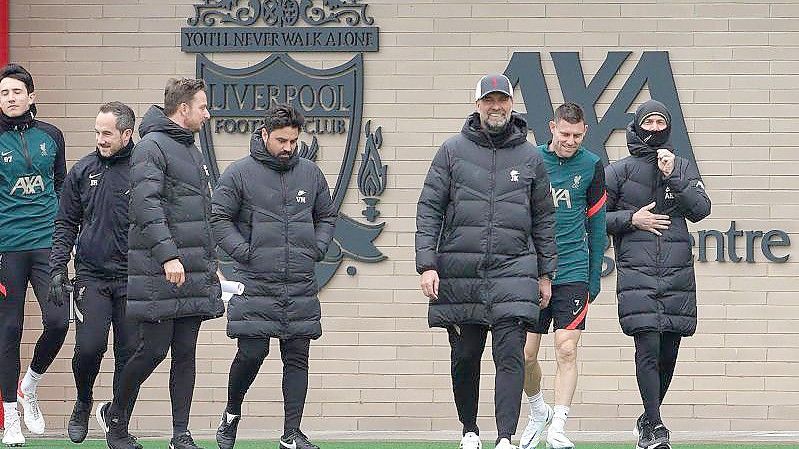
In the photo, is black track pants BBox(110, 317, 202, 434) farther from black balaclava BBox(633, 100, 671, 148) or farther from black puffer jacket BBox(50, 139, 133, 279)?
black balaclava BBox(633, 100, 671, 148)

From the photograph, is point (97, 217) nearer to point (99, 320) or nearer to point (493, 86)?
point (99, 320)

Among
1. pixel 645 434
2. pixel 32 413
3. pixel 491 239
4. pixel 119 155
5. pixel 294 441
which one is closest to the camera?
pixel 491 239

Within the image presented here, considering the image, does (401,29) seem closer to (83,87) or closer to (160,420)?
(83,87)

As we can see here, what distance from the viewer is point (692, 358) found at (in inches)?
452

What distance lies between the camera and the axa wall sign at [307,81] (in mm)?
11578

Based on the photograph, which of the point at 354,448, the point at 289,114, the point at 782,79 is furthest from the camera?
the point at 782,79

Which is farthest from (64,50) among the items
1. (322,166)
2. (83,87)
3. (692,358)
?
(692,358)

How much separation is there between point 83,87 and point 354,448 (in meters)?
3.31

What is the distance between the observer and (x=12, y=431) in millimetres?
9609

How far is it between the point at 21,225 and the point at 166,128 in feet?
4.99

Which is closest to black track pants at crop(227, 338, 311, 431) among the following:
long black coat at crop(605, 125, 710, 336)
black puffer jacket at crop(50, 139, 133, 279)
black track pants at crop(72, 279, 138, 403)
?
black track pants at crop(72, 279, 138, 403)

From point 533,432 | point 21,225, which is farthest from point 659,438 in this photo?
point 21,225

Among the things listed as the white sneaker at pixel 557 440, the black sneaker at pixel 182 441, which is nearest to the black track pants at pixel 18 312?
the black sneaker at pixel 182 441

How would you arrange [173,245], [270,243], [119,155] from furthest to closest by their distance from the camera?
1. [119,155]
2. [270,243]
3. [173,245]
